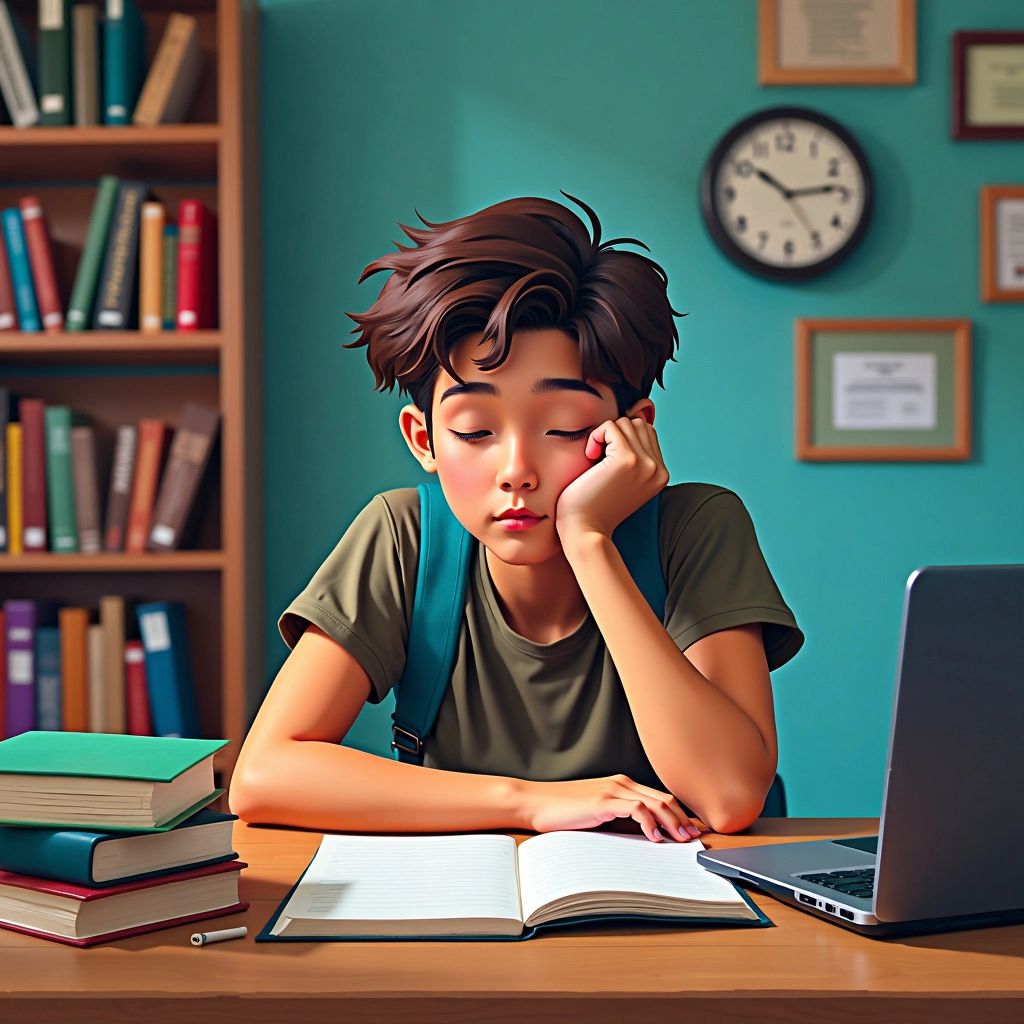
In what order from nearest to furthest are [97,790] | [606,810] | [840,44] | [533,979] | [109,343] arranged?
[533,979]
[97,790]
[606,810]
[109,343]
[840,44]

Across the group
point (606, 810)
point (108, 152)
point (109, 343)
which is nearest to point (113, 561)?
point (109, 343)

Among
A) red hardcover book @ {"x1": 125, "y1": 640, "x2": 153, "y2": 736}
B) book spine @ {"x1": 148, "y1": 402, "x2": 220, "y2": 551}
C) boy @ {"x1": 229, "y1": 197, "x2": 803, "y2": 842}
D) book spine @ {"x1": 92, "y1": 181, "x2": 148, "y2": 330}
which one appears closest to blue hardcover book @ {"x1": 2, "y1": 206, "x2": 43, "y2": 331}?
book spine @ {"x1": 92, "y1": 181, "x2": 148, "y2": 330}

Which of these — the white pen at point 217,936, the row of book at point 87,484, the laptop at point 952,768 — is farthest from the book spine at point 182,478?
the laptop at point 952,768

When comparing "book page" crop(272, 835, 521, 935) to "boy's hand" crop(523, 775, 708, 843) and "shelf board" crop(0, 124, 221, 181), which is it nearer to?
"boy's hand" crop(523, 775, 708, 843)

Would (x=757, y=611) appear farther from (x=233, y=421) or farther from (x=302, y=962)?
(x=233, y=421)

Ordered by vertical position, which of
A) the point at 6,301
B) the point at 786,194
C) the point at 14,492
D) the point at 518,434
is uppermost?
the point at 786,194

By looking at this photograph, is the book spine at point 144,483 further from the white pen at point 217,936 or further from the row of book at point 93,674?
the white pen at point 217,936

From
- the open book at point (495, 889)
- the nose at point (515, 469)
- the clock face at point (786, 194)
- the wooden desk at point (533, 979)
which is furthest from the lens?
the clock face at point (786, 194)

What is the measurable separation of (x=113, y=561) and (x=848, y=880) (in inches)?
72.2

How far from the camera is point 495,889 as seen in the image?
789 millimetres

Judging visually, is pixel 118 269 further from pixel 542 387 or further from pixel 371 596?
pixel 542 387

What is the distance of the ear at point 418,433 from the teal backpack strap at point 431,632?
0.09 metres

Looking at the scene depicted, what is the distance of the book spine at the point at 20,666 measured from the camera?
7.58 ft

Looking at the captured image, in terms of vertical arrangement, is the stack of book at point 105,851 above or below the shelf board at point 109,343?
below
